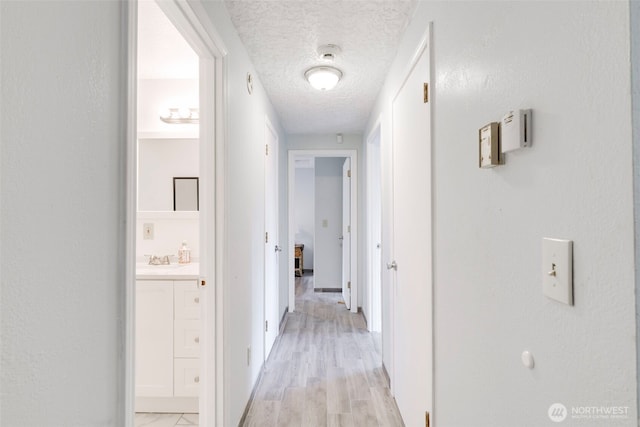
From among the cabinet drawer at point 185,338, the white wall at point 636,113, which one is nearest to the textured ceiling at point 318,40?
the white wall at point 636,113

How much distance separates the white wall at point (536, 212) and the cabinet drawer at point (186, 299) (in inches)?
58.8

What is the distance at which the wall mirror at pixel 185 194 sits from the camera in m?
2.53

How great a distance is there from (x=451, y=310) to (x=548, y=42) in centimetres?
90

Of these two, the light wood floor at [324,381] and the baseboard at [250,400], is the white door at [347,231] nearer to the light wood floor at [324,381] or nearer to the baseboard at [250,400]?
the light wood floor at [324,381]

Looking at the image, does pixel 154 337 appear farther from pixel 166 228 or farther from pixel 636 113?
pixel 636 113

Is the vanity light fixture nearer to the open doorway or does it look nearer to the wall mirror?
the open doorway

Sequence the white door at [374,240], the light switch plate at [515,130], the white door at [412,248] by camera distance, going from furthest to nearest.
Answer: the white door at [374,240]
the white door at [412,248]
the light switch plate at [515,130]

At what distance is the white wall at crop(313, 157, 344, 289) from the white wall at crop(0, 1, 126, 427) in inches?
180

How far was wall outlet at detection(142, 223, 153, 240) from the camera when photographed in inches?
99.9

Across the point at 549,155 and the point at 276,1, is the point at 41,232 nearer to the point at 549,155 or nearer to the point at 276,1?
the point at 549,155

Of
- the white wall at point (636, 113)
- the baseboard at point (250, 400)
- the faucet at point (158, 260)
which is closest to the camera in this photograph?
the white wall at point (636, 113)

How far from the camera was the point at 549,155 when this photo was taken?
2.19 ft

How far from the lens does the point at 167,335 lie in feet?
6.81

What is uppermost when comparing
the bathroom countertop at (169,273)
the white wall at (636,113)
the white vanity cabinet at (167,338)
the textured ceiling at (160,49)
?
the textured ceiling at (160,49)
